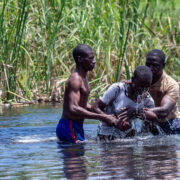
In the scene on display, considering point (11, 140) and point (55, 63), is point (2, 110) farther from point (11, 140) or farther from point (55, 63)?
point (11, 140)

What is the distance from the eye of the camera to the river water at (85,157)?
4551 mm

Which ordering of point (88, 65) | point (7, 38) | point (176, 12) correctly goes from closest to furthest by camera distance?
point (88, 65) < point (7, 38) < point (176, 12)

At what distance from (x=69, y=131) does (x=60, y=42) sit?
4.44 m

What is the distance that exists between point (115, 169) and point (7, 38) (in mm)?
5687

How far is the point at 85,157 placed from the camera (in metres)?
5.46

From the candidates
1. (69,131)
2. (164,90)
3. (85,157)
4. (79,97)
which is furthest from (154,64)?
(85,157)

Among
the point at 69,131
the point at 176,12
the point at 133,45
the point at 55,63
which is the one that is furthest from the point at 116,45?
the point at 69,131

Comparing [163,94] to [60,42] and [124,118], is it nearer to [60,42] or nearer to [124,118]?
[124,118]

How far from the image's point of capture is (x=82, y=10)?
10508mm

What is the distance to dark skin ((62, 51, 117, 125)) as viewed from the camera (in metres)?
6.30

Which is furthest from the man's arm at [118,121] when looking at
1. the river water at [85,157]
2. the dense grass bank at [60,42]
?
the dense grass bank at [60,42]

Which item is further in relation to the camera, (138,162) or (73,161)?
(73,161)

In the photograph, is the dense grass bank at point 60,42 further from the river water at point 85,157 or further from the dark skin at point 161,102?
the dark skin at point 161,102

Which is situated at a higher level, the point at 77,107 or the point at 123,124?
the point at 77,107
